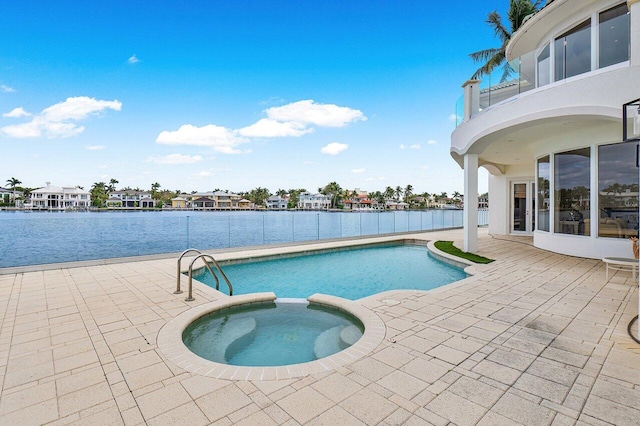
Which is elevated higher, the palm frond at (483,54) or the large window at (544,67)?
the palm frond at (483,54)

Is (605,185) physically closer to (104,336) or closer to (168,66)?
(104,336)

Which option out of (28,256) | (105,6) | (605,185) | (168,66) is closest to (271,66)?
(168,66)

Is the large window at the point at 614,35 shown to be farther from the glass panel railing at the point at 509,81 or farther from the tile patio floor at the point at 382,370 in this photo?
the tile patio floor at the point at 382,370

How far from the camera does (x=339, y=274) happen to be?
819 centimetres

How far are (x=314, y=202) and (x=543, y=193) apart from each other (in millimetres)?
78045

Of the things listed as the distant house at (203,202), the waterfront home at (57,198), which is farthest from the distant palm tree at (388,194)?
the waterfront home at (57,198)

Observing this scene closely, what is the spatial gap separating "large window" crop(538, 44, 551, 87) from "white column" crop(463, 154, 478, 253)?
263cm

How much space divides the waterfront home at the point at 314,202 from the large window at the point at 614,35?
77996 millimetres

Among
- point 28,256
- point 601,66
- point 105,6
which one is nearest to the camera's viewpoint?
point 601,66

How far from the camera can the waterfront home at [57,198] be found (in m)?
55.9

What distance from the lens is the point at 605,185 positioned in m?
7.89

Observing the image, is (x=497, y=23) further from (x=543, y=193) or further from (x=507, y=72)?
(x=543, y=193)

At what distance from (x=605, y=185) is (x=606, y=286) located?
3548 millimetres

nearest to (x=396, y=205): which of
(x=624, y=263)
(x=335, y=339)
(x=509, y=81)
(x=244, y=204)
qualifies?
(x=244, y=204)
